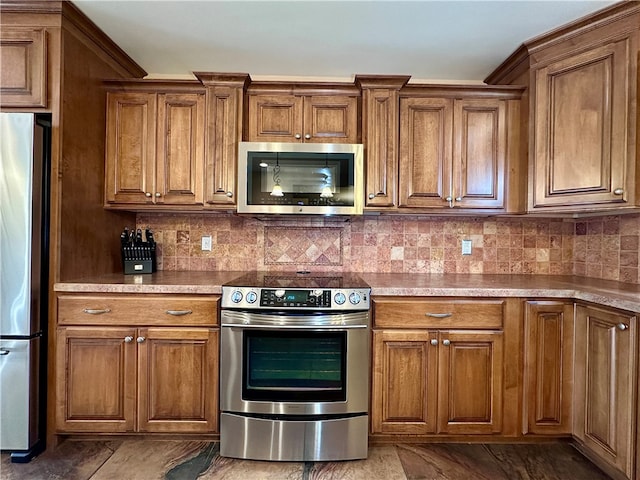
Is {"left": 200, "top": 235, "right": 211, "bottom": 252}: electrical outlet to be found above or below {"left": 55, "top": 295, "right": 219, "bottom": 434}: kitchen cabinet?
above

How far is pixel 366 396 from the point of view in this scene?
205 centimetres

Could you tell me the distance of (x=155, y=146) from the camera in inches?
97.9

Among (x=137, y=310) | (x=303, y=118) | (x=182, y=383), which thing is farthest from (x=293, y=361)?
(x=303, y=118)

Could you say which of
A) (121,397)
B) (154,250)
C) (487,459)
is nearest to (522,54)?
(487,459)

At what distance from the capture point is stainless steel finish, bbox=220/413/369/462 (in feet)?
6.55

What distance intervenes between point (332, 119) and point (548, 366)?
78.6 inches

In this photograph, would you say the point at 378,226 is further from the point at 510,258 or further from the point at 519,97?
the point at 519,97

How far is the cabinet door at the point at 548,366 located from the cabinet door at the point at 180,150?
7.22ft

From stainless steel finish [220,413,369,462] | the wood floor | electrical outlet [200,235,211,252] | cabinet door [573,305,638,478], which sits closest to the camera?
cabinet door [573,305,638,478]

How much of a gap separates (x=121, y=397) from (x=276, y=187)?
151 centimetres

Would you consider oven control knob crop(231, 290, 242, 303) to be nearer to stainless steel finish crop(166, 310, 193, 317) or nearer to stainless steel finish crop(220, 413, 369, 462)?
stainless steel finish crop(166, 310, 193, 317)

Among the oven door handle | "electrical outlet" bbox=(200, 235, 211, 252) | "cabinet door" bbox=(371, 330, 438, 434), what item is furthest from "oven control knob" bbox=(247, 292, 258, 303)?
"electrical outlet" bbox=(200, 235, 211, 252)

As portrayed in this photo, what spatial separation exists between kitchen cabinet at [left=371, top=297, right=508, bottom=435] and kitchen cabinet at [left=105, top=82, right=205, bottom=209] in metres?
1.51

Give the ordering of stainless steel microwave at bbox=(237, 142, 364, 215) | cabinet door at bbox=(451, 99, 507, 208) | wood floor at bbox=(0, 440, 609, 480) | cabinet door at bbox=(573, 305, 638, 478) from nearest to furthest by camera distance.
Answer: cabinet door at bbox=(573, 305, 638, 478), wood floor at bbox=(0, 440, 609, 480), stainless steel microwave at bbox=(237, 142, 364, 215), cabinet door at bbox=(451, 99, 507, 208)
